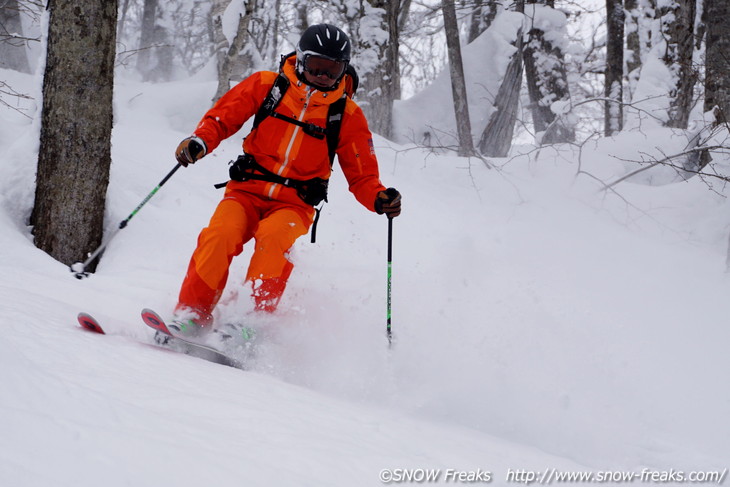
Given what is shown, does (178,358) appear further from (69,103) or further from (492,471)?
(69,103)

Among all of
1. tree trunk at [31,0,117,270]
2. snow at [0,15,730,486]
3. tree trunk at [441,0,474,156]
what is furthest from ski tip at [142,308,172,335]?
tree trunk at [441,0,474,156]

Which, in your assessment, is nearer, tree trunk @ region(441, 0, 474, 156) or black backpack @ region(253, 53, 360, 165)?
black backpack @ region(253, 53, 360, 165)

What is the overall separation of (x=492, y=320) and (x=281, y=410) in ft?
8.26

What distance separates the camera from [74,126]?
439cm

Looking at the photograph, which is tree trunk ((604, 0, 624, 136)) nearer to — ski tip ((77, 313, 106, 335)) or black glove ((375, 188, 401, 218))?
black glove ((375, 188, 401, 218))

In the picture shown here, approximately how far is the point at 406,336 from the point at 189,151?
1.94m

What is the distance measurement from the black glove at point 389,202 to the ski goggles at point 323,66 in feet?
2.75

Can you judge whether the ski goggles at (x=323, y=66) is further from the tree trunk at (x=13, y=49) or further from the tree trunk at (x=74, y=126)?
the tree trunk at (x=13, y=49)

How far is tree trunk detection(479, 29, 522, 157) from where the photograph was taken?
10.3 m

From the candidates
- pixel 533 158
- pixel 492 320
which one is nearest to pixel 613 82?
pixel 533 158

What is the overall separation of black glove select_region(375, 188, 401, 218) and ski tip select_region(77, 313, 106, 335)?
1837 millimetres

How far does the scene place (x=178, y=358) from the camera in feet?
9.27

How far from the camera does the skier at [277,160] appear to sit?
3.56 m

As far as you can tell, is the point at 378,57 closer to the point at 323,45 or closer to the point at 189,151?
the point at 323,45
